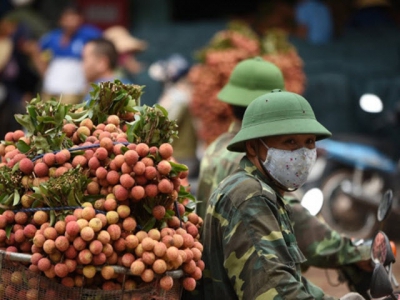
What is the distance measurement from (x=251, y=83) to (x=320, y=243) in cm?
113

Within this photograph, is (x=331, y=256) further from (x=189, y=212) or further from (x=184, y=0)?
(x=184, y=0)

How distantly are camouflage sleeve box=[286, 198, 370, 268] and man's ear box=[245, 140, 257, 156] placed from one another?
2.84 ft

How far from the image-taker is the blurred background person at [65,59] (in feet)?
34.8

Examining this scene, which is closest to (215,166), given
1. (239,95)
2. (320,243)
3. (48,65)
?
(239,95)

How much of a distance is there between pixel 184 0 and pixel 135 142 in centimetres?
1259

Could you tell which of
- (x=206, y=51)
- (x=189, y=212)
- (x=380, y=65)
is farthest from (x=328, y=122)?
(x=189, y=212)

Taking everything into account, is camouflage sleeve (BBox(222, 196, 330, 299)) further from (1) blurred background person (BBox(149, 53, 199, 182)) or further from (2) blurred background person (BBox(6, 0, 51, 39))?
(2) blurred background person (BBox(6, 0, 51, 39))

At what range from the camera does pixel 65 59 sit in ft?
35.5

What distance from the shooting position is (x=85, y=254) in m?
3.19

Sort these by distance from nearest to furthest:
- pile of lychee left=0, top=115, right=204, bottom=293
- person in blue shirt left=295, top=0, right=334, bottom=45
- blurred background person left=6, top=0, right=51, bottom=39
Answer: pile of lychee left=0, top=115, right=204, bottom=293, person in blue shirt left=295, top=0, right=334, bottom=45, blurred background person left=6, top=0, right=51, bottom=39

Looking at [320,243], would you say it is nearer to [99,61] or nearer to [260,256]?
[260,256]

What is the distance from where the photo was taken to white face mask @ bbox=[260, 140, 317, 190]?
370cm

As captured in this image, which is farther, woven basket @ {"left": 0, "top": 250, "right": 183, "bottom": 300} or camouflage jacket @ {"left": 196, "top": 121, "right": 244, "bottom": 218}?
camouflage jacket @ {"left": 196, "top": 121, "right": 244, "bottom": 218}

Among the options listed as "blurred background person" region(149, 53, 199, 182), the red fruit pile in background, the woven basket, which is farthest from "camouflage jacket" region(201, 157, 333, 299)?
"blurred background person" region(149, 53, 199, 182)
